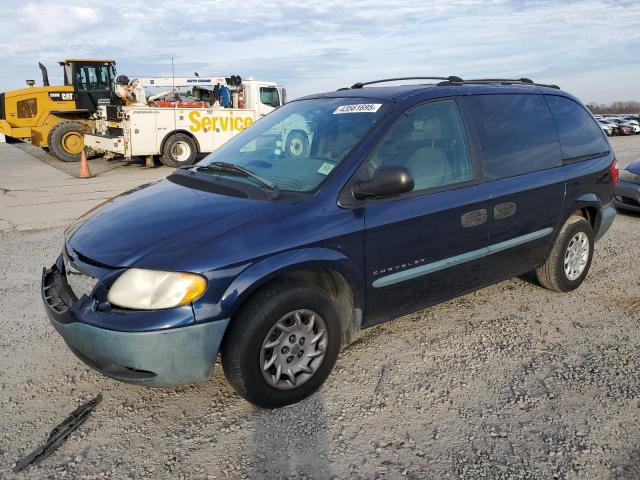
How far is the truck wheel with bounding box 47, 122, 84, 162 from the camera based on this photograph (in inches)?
640

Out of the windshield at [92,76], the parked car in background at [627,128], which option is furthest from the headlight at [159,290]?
the parked car in background at [627,128]

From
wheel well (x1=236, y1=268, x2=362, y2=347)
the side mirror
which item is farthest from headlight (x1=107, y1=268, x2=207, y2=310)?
the side mirror

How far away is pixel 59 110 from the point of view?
16578mm

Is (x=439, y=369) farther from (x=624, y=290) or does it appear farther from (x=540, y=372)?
(x=624, y=290)

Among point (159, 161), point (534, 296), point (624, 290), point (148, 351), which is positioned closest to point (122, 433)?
point (148, 351)

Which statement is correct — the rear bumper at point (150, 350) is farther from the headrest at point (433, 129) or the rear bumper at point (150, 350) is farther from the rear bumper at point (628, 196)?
the rear bumper at point (628, 196)

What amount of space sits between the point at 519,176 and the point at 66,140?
1577 centimetres

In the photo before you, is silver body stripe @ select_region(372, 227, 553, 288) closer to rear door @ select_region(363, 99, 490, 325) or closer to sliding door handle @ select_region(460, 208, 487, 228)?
rear door @ select_region(363, 99, 490, 325)

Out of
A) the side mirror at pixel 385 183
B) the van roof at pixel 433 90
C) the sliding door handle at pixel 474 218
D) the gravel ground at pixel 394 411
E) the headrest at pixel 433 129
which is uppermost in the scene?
the van roof at pixel 433 90

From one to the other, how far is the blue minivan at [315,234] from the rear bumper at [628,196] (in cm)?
354

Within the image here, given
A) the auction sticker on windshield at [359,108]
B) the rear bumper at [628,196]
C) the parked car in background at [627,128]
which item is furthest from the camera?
the parked car in background at [627,128]

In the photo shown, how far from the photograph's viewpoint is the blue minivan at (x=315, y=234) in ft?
8.63

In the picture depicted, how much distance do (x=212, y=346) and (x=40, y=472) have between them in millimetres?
922

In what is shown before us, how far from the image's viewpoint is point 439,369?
11.0 feet
